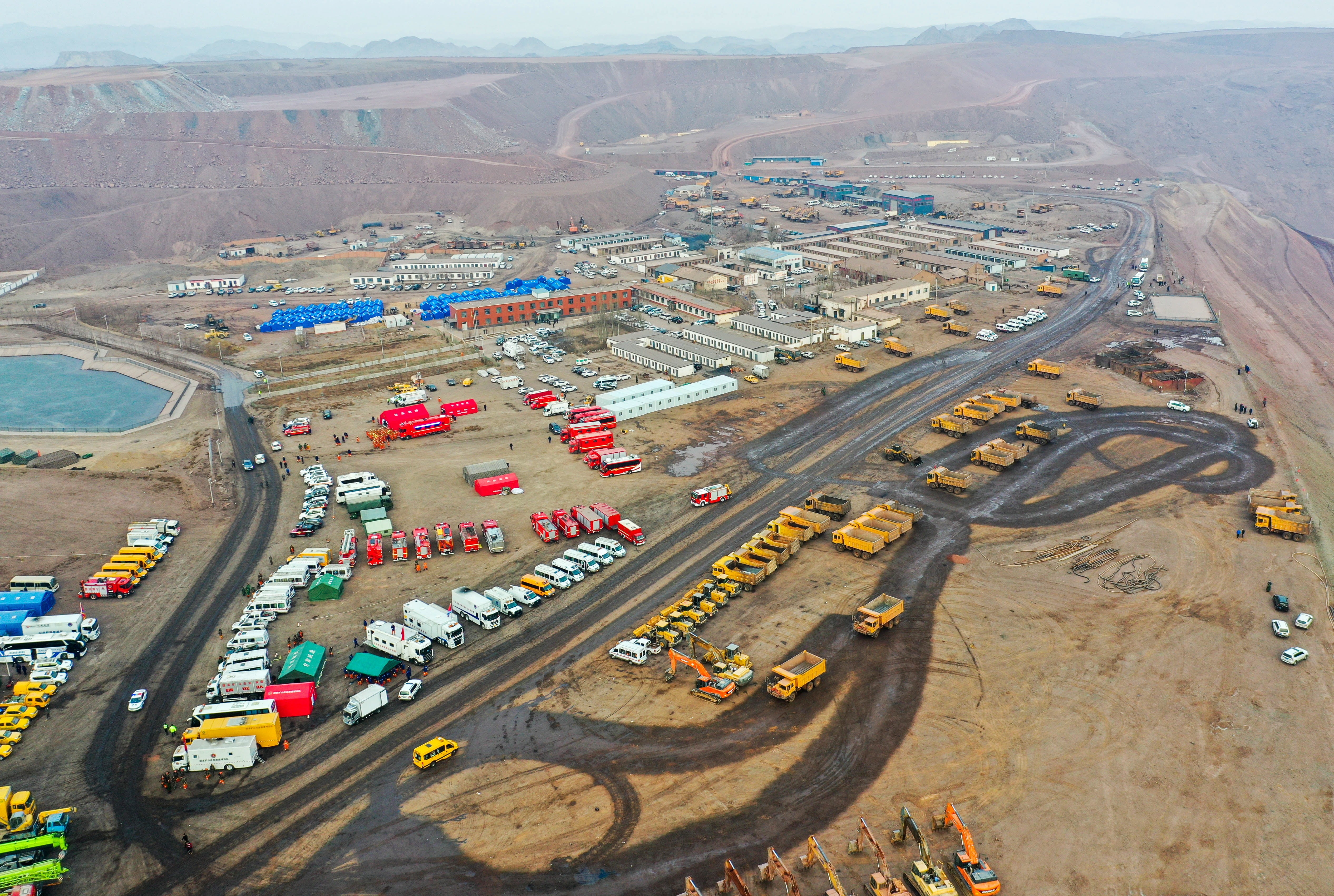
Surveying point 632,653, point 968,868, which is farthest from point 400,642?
point 968,868

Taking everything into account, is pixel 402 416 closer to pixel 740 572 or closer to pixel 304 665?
pixel 304 665

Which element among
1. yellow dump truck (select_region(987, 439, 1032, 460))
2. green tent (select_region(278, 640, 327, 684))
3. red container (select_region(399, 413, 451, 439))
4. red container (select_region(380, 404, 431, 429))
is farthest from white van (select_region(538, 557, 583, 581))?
yellow dump truck (select_region(987, 439, 1032, 460))

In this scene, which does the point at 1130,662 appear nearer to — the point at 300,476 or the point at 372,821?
the point at 372,821

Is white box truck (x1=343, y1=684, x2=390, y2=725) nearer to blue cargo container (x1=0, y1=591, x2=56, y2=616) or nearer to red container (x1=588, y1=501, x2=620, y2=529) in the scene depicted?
red container (x1=588, y1=501, x2=620, y2=529)

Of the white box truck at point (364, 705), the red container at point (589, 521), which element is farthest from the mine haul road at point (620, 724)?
the red container at point (589, 521)

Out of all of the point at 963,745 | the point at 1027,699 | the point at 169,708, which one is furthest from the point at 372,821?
the point at 1027,699

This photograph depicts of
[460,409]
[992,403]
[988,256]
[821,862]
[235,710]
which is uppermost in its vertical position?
[988,256]
